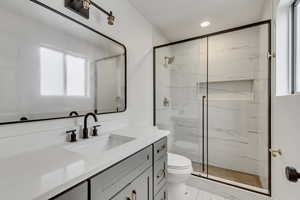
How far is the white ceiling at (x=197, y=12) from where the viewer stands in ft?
5.61

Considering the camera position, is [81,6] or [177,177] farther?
[177,177]

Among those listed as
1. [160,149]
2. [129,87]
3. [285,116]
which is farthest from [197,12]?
[160,149]

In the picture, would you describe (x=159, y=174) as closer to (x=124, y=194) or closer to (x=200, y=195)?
(x=124, y=194)

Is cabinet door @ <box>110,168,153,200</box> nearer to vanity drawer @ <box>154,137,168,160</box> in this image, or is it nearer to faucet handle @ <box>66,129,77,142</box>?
vanity drawer @ <box>154,137,168,160</box>

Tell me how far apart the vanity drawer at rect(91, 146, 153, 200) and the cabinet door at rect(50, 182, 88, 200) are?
0.12ft

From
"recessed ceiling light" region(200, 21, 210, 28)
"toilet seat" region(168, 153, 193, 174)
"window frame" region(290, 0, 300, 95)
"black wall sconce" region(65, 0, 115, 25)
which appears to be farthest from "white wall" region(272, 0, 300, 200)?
"black wall sconce" region(65, 0, 115, 25)

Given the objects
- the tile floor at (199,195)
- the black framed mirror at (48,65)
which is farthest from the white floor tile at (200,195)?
the black framed mirror at (48,65)

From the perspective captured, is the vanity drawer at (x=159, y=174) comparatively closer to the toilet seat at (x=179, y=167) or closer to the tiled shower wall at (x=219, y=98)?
the toilet seat at (x=179, y=167)

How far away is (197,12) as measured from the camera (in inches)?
74.7

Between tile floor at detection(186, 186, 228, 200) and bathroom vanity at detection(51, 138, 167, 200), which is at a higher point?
bathroom vanity at detection(51, 138, 167, 200)

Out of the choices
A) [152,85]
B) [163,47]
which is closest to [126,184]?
[152,85]

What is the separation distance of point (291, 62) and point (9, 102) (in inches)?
73.5

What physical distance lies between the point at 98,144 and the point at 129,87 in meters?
0.79

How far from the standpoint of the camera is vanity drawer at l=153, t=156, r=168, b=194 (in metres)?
1.17
